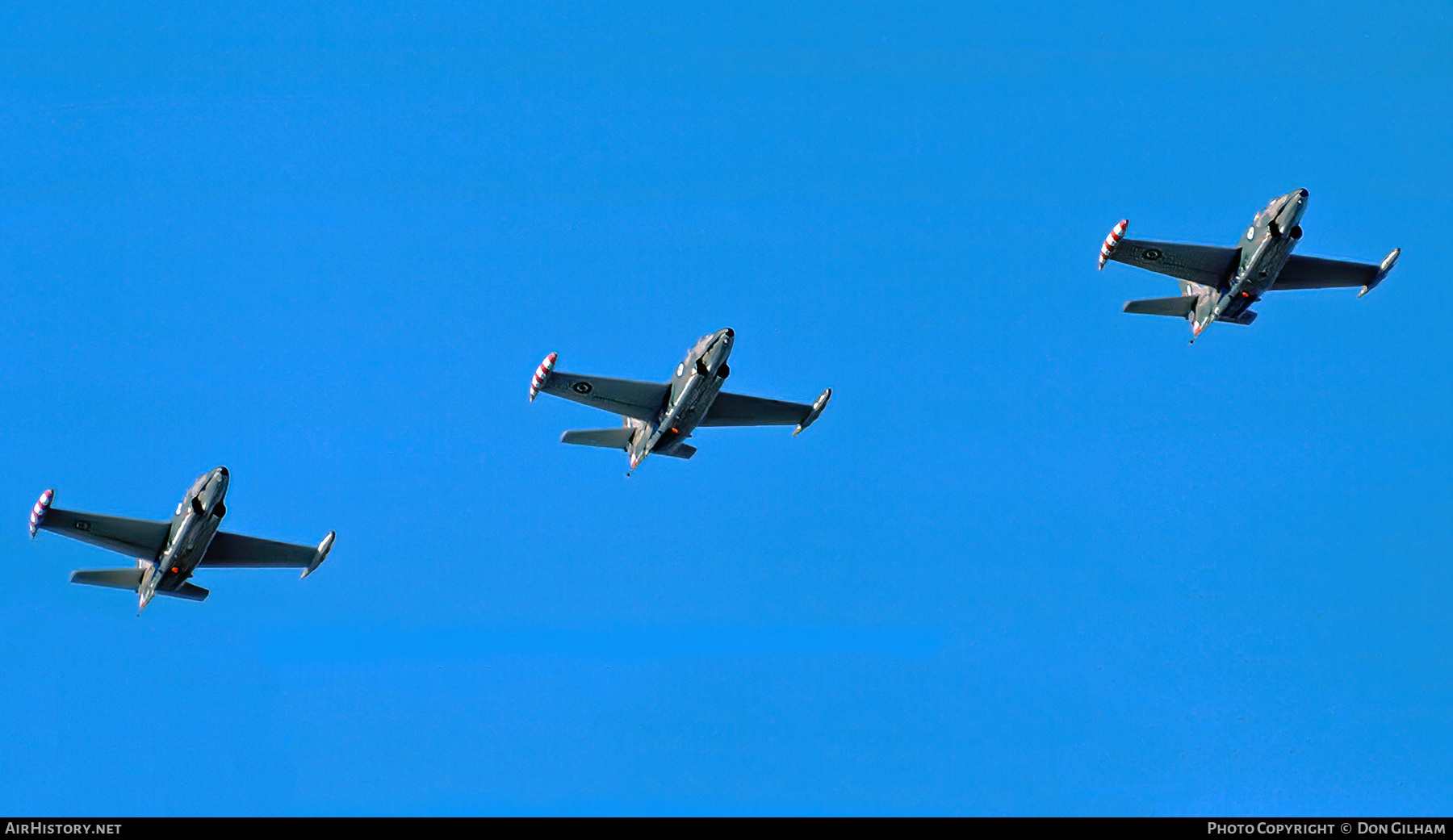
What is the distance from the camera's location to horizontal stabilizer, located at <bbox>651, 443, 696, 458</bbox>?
190ft

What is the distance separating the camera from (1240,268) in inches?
2265

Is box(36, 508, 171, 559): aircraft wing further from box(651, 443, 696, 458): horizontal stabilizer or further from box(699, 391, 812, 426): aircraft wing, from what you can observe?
box(699, 391, 812, 426): aircraft wing

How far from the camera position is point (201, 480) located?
165 feet

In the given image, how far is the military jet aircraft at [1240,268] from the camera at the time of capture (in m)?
54.9

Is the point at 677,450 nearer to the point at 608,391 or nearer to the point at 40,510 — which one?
the point at 608,391

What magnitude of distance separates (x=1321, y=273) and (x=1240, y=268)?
6384 millimetres

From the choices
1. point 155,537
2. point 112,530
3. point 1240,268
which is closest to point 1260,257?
point 1240,268

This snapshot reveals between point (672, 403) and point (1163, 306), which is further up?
point (1163, 306)

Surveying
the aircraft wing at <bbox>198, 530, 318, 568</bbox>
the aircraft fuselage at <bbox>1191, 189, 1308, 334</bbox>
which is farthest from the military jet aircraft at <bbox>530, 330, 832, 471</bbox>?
the aircraft fuselage at <bbox>1191, 189, 1308, 334</bbox>

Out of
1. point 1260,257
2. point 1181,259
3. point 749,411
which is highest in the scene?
point 1181,259

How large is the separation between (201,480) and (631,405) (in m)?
16.3

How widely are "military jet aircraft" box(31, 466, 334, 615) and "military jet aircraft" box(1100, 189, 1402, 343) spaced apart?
36.1 metres

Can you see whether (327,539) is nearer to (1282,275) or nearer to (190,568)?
(190,568)
